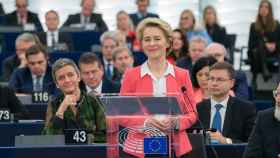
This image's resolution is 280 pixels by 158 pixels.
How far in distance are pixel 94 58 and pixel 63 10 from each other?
7.67 meters

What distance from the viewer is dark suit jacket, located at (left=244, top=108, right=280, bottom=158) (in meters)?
7.07

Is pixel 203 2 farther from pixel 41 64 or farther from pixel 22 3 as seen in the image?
pixel 41 64

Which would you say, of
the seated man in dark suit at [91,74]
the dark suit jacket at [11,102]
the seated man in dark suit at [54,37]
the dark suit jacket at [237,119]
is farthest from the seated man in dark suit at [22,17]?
the dark suit jacket at [237,119]

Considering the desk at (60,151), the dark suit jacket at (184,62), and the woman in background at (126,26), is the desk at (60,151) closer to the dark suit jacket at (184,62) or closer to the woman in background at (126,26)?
the dark suit jacket at (184,62)

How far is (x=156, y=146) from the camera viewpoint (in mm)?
6262

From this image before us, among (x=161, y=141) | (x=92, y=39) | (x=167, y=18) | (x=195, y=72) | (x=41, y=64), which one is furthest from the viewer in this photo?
(x=167, y=18)

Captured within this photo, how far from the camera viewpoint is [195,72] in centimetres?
980

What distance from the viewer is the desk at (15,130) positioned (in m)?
8.47

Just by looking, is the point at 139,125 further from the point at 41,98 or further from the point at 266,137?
the point at 41,98

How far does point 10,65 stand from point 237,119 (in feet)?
16.1

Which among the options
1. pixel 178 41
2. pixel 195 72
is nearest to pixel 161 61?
pixel 195 72

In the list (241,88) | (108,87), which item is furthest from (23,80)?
(241,88)

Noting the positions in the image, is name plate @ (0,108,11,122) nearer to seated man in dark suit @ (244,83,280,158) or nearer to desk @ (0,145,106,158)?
desk @ (0,145,106,158)

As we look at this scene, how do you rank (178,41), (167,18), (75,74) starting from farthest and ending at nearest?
(167,18)
(178,41)
(75,74)
